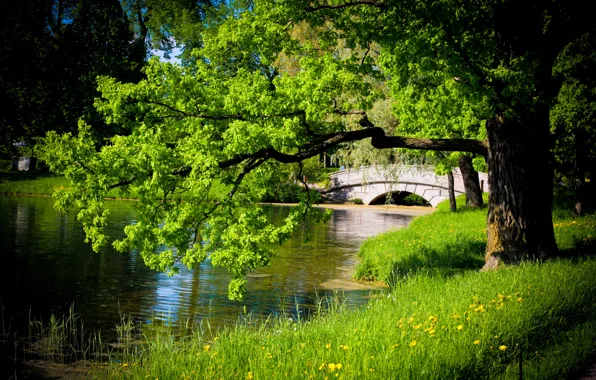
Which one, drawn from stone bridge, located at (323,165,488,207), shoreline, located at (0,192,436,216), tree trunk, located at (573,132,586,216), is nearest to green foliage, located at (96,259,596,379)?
tree trunk, located at (573,132,586,216)

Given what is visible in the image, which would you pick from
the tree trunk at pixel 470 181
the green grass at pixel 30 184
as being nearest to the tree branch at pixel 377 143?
the tree trunk at pixel 470 181

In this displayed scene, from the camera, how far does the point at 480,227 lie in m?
24.3

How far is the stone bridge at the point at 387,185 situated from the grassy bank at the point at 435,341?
1297 inches

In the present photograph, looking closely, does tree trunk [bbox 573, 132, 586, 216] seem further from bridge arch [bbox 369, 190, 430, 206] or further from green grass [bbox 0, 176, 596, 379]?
bridge arch [bbox 369, 190, 430, 206]

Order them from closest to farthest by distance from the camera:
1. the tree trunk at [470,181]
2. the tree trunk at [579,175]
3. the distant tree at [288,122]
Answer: the distant tree at [288,122] → the tree trunk at [579,175] → the tree trunk at [470,181]

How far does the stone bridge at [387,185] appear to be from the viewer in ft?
155

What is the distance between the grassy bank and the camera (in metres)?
7.07

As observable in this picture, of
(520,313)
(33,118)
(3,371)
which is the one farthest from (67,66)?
(520,313)

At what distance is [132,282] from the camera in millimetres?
17969

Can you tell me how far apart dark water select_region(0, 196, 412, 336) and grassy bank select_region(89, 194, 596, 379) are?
271 cm

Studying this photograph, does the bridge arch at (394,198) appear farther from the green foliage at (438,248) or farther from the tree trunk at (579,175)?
the green foliage at (438,248)

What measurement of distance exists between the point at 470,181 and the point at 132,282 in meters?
18.2

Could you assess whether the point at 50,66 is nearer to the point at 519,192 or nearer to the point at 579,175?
the point at 579,175

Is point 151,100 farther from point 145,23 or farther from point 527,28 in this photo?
point 145,23
